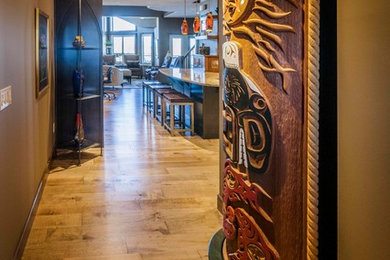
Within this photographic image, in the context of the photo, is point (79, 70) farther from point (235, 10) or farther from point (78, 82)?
point (235, 10)

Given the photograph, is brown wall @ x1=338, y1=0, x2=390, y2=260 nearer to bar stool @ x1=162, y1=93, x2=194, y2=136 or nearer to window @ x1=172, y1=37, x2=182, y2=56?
bar stool @ x1=162, y1=93, x2=194, y2=136

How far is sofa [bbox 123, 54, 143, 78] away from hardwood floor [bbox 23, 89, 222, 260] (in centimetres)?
1532

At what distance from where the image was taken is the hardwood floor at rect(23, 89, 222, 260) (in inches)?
125

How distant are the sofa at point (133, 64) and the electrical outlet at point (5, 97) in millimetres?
19200

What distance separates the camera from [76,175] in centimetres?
505

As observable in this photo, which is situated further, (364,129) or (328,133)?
(328,133)

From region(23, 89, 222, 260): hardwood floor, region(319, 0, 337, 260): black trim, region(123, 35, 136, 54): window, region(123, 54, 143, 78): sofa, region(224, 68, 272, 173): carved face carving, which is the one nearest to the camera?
region(319, 0, 337, 260): black trim

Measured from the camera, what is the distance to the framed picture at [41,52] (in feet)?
13.2

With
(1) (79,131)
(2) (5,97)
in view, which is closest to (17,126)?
(2) (5,97)

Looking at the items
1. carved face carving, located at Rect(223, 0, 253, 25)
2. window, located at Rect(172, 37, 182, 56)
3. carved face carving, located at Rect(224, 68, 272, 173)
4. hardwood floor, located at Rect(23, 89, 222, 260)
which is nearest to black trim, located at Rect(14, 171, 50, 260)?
hardwood floor, located at Rect(23, 89, 222, 260)

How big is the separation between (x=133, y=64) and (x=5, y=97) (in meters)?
19.7

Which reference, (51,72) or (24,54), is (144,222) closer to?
(24,54)

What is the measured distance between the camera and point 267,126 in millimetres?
1904

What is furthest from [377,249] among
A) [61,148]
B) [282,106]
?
[61,148]
